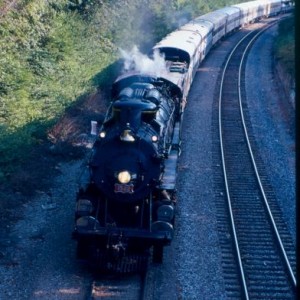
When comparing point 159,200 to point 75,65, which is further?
point 75,65

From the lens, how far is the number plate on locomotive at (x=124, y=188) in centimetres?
1061

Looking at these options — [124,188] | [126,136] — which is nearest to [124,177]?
[124,188]

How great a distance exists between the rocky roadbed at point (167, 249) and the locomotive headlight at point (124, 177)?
193cm

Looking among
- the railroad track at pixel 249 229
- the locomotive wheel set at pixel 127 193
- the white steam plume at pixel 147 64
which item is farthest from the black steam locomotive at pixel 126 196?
the white steam plume at pixel 147 64

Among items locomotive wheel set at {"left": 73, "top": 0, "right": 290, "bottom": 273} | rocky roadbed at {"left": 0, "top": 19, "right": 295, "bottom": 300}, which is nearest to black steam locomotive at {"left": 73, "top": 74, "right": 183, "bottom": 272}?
locomotive wheel set at {"left": 73, "top": 0, "right": 290, "bottom": 273}

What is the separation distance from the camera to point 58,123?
1827 centimetres

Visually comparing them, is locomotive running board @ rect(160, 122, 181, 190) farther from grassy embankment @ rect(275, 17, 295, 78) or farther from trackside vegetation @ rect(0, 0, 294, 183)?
grassy embankment @ rect(275, 17, 295, 78)

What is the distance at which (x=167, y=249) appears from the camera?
1169 cm

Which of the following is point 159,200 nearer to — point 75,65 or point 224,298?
point 224,298

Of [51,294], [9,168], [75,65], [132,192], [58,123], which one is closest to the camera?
[51,294]

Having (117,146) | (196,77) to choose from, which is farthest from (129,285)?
(196,77)

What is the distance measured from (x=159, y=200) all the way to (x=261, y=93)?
16.0 m

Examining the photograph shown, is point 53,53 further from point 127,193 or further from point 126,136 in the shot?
point 127,193

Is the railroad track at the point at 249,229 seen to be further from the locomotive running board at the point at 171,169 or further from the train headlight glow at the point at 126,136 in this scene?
the train headlight glow at the point at 126,136
